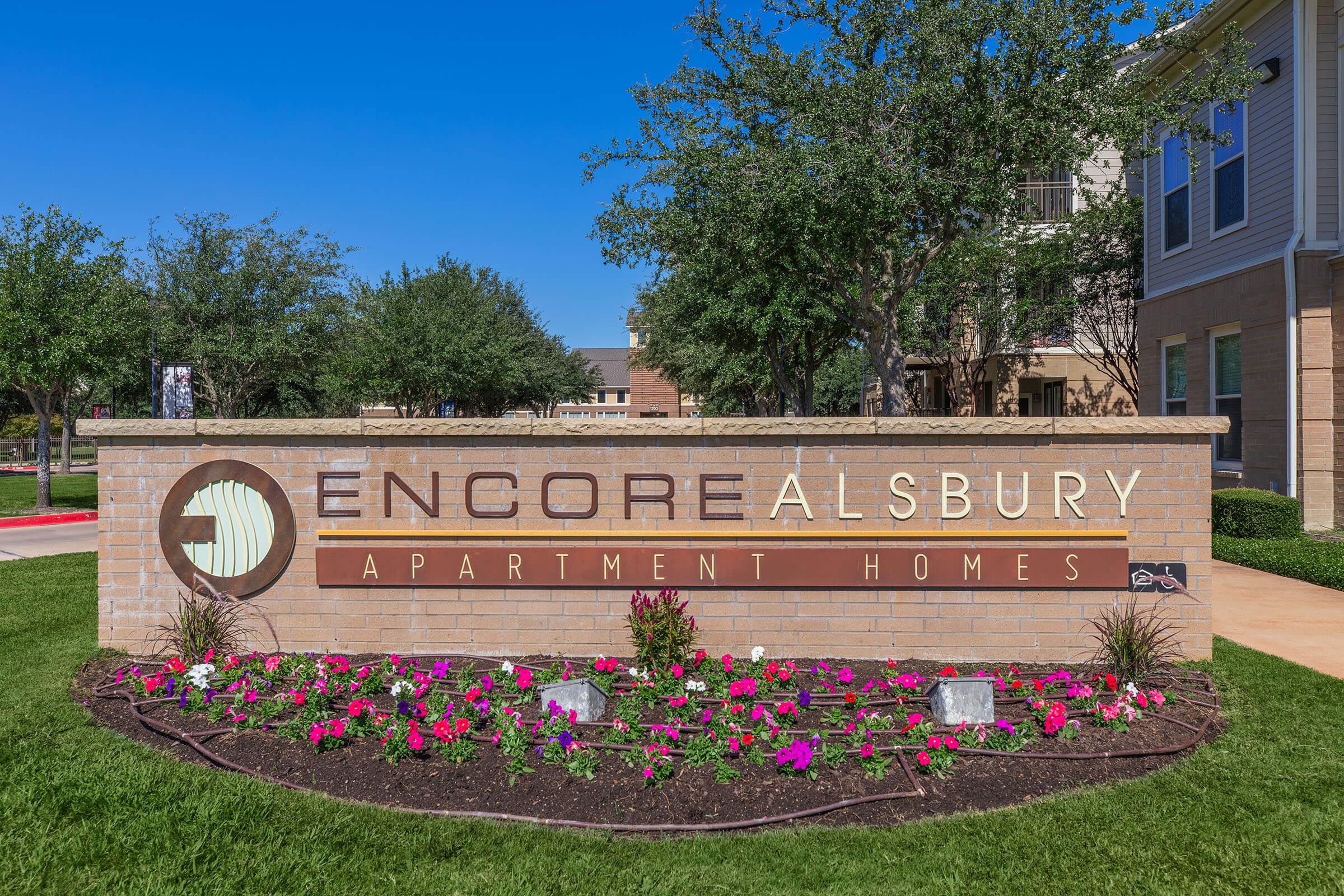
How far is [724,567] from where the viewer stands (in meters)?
6.21

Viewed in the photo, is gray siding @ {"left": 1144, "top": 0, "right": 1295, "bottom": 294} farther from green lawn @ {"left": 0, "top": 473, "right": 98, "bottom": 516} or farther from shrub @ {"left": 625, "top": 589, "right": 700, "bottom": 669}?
green lawn @ {"left": 0, "top": 473, "right": 98, "bottom": 516}

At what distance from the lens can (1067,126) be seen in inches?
396

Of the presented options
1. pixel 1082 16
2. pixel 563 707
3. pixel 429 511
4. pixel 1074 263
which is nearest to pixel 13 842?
pixel 563 707

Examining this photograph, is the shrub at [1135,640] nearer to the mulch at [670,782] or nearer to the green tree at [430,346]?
the mulch at [670,782]

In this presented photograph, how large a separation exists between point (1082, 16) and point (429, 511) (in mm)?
9781

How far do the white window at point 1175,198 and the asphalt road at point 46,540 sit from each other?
782 inches

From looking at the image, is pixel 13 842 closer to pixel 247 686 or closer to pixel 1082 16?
pixel 247 686

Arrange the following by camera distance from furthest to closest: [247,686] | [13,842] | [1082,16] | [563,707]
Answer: [1082,16] → [247,686] → [563,707] → [13,842]

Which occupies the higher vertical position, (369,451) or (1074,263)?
(1074,263)

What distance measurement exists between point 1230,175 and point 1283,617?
10308mm

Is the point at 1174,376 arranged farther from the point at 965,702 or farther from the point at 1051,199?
the point at 965,702

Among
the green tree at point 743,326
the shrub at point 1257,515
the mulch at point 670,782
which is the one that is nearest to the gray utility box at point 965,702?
the mulch at point 670,782

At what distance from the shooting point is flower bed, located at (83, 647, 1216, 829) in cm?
413

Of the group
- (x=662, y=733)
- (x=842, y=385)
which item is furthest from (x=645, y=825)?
(x=842, y=385)
